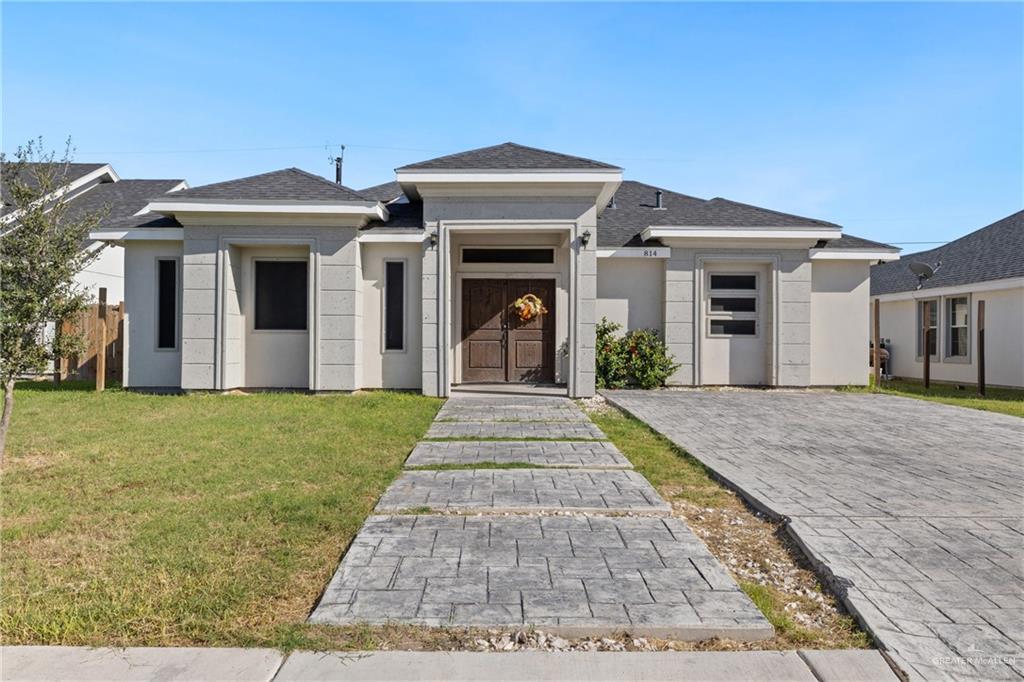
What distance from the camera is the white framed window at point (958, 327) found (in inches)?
683

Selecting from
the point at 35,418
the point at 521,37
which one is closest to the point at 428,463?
the point at 35,418

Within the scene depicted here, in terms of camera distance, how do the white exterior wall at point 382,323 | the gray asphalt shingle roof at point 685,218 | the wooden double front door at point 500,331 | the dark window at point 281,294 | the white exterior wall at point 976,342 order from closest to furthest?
1. the white exterior wall at point 382,323
2. the dark window at point 281,294
3. the gray asphalt shingle roof at point 685,218
4. the wooden double front door at point 500,331
5. the white exterior wall at point 976,342

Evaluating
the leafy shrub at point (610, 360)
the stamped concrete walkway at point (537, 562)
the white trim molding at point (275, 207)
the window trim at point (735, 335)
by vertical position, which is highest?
the white trim molding at point (275, 207)

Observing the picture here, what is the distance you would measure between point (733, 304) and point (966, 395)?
5.94 metres

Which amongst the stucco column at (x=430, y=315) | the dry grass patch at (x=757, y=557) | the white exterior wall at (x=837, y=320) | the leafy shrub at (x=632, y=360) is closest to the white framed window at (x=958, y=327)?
the white exterior wall at (x=837, y=320)

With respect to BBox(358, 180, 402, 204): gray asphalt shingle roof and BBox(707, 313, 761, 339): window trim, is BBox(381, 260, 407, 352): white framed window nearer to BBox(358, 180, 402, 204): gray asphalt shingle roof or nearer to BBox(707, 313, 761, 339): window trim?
BBox(358, 180, 402, 204): gray asphalt shingle roof

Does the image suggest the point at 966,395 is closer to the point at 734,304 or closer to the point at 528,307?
the point at 734,304

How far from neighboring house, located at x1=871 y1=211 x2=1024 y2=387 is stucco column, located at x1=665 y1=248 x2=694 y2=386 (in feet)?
26.8

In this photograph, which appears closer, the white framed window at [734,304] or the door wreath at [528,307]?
the door wreath at [528,307]

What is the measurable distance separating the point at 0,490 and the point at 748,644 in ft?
19.1

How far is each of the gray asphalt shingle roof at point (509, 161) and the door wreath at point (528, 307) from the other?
3.04 meters

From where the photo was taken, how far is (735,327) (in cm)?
1423

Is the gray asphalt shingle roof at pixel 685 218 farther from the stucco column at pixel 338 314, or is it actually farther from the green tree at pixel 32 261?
the green tree at pixel 32 261

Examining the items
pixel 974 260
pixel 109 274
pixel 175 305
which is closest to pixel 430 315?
pixel 175 305
